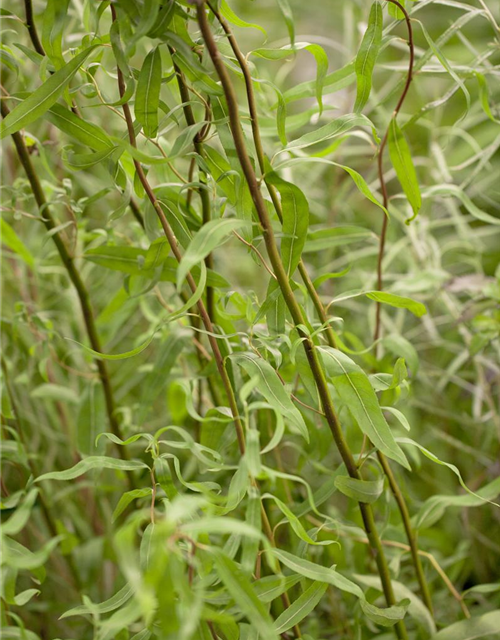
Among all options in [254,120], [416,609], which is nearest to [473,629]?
[416,609]

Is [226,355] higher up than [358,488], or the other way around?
[226,355]

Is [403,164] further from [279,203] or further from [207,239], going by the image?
[207,239]

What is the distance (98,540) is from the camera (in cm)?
72

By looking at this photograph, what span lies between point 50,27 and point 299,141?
186mm

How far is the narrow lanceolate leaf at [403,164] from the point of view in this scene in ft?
1.63

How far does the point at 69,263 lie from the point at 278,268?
247mm

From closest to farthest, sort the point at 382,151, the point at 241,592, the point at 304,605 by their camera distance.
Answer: the point at 241,592 < the point at 304,605 < the point at 382,151

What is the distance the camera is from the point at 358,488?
47 cm

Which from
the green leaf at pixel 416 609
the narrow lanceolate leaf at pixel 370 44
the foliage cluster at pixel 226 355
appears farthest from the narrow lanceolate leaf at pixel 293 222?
the green leaf at pixel 416 609

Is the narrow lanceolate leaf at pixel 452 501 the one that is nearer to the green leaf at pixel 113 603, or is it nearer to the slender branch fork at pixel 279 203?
the slender branch fork at pixel 279 203

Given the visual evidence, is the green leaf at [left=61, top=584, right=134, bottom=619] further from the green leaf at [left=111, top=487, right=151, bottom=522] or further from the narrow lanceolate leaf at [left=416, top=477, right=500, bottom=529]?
the narrow lanceolate leaf at [left=416, top=477, right=500, bottom=529]

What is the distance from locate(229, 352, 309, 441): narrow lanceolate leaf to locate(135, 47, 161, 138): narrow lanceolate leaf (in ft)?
0.55

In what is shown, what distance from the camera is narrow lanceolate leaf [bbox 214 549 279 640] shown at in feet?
1.04

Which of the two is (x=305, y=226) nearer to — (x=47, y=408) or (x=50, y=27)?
(x=50, y=27)
